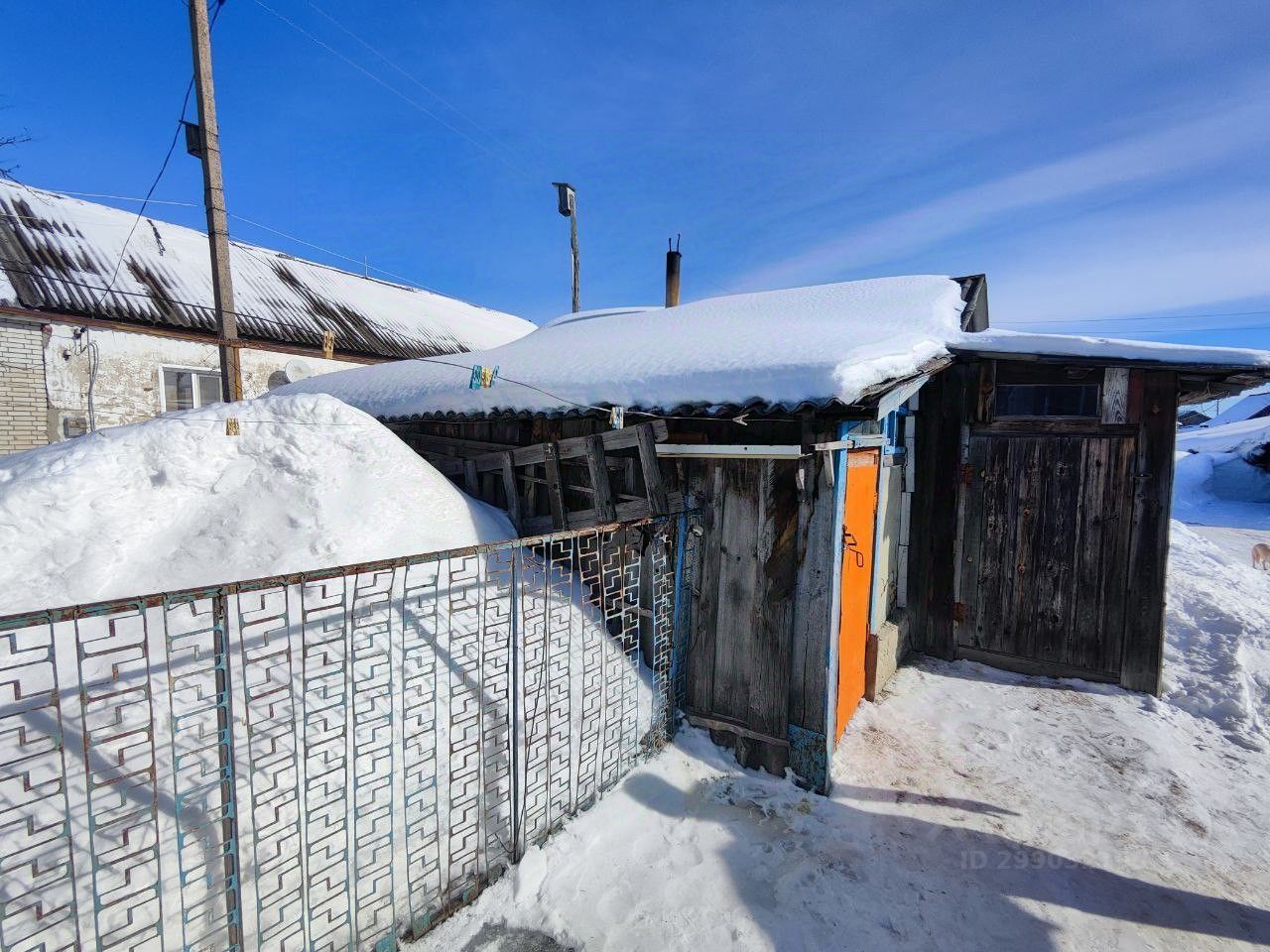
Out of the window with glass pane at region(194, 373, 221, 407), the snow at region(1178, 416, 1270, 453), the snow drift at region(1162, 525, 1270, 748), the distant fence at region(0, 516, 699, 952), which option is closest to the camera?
the distant fence at region(0, 516, 699, 952)

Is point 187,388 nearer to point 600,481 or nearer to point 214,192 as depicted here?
point 214,192

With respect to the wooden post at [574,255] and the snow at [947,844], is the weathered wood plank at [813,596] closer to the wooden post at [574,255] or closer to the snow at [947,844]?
the snow at [947,844]

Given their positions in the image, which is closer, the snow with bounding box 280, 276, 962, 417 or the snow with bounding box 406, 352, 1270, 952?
the snow with bounding box 406, 352, 1270, 952

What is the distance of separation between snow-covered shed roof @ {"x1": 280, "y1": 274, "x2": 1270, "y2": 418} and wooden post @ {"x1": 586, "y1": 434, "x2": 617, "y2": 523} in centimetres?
39

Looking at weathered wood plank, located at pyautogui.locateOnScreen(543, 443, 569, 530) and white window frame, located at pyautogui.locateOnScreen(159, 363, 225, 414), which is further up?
white window frame, located at pyautogui.locateOnScreen(159, 363, 225, 414)

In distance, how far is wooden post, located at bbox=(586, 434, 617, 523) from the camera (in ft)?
15.5

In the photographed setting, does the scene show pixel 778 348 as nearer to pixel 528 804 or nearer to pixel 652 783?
pixel 652 783

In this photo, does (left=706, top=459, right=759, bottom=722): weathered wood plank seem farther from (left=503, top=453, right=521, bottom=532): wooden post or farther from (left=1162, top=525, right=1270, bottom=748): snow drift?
(left=1162, top=525, right=1270, bottom=748): snow drift

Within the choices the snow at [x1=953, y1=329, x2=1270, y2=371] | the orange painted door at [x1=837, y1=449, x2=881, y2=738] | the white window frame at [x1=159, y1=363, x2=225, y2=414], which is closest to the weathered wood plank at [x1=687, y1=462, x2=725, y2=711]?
the orange painted door at [x1=837, y1=449, x2=881, y2=738]

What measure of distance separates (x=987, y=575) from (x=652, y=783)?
4397 mm

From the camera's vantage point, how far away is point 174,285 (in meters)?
12.4

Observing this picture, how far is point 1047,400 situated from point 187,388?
591 inches

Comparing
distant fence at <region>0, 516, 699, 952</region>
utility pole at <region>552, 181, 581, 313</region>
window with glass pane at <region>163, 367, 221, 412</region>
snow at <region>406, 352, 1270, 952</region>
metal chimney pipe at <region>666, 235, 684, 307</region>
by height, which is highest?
utility pole at <region>552, 181, 581, 313</region>

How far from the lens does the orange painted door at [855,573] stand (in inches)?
163
